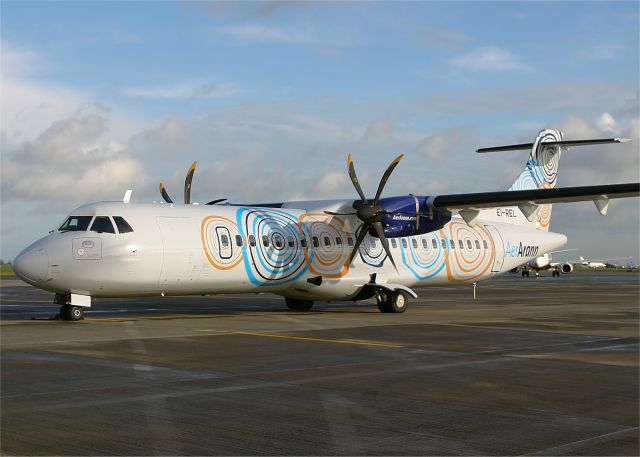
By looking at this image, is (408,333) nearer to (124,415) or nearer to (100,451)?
(124,415)

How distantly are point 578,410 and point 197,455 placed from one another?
413cm

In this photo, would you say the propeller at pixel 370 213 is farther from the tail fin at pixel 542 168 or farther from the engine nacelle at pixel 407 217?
the tail fin at pixel 542 168

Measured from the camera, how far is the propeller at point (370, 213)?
23172 millimetres

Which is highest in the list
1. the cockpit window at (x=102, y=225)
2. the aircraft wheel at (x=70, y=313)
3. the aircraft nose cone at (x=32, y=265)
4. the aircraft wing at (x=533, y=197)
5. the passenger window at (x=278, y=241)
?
the aircraft wing at (x=533, y=197)

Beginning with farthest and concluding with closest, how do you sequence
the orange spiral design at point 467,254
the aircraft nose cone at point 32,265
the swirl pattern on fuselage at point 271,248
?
the orange spiral design at point 467,254 → the swirl pattern on fuselage at point 271,248 → the aircraft nose cone at point 32,265

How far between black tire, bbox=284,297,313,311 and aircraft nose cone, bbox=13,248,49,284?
9425 mm

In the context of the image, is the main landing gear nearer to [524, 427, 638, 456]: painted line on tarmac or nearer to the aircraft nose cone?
the aircraft nose cone

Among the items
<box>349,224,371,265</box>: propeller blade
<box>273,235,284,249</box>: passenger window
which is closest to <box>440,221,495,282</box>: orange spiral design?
<box>349,224,371,265</box>: propeller blade

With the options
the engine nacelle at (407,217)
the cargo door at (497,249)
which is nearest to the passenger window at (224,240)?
the engine nacelle at (407,217)

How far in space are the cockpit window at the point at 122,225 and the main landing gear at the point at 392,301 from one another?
8651 millimetres

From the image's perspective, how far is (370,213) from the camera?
23.1 meters

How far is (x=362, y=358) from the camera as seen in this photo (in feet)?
39.2

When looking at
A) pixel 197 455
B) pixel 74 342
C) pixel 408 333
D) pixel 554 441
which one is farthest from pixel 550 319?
pixel 197 455

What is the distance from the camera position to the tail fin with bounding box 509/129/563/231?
30109 mm
